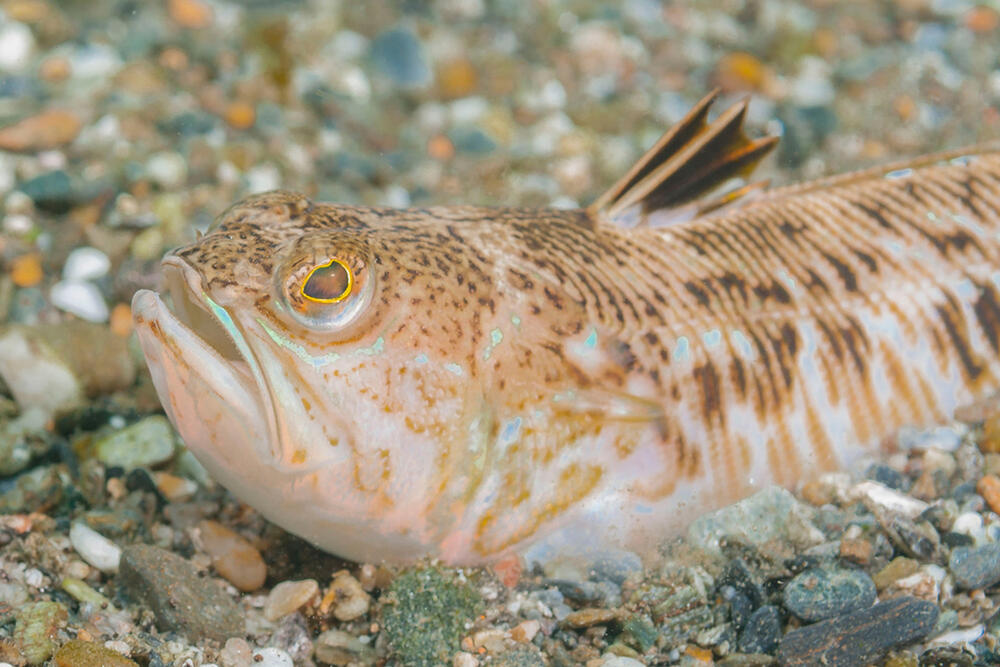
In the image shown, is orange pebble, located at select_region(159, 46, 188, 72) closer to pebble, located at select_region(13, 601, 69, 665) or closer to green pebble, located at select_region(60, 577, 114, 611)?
green pebble, located at select_region(60, 577, 114, 611)

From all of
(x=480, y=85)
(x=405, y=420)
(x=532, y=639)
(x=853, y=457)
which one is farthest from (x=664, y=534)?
(x=480, y=85)

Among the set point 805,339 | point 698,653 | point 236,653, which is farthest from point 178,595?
point 805,339

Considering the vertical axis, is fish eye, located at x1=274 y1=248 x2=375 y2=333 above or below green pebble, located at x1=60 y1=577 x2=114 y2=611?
above

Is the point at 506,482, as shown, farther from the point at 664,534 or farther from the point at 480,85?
the point at 480,85

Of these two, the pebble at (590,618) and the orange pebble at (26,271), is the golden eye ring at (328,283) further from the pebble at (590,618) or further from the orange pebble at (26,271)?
the orange pebble at (26,271)

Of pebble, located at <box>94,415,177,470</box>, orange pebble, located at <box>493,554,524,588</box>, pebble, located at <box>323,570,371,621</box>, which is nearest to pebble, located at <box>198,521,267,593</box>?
pebble, located at <box>323,570,371,621</box>

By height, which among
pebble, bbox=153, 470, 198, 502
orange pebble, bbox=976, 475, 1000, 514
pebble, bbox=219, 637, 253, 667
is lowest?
pebble, bbox=219, 637, 253, 667

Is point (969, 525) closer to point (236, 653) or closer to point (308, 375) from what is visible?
point (308, 375)
